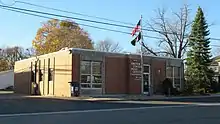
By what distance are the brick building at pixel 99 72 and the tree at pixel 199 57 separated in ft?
17.6

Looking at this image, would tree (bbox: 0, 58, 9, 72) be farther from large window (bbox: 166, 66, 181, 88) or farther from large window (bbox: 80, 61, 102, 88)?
large window (bbox: 80, 61, 102, 88)

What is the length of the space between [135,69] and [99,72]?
4.25 meters

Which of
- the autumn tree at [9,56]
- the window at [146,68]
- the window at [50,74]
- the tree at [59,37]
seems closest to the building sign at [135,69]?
the window at [146,68]

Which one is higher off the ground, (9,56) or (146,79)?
(9,56)

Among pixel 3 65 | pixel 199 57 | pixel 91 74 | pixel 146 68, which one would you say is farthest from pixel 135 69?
pixel 3 65

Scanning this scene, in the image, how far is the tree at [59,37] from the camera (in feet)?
200

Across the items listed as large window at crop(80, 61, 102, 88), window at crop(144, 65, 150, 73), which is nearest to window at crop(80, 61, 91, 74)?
large window at crop(80, 61, 102, 88)

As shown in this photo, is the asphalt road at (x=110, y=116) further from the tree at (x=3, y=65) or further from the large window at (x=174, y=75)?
the tree at (x=3, y=65)

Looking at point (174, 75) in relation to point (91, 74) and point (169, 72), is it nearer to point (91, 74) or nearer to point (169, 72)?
point (169, 72)

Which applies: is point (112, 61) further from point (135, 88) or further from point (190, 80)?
point (190, 80)

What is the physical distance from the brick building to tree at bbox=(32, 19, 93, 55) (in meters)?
19.1

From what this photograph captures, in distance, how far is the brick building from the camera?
33.0 m

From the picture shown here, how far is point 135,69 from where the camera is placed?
36.4 metres

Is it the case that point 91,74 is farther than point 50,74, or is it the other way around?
point 50,74
